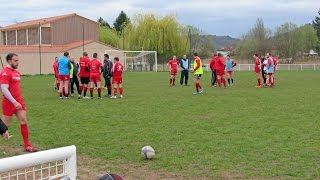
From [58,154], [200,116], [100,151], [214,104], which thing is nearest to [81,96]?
[214,104]

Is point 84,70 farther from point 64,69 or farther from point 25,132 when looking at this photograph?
point 25,132

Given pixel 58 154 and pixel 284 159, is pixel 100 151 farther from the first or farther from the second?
pixel 58 154

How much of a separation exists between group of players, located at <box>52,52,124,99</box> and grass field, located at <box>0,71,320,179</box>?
178cm

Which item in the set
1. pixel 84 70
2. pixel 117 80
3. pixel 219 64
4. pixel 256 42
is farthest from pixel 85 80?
pixel 256 42

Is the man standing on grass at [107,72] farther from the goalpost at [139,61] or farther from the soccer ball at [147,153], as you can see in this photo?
the goalpost at [139,61]

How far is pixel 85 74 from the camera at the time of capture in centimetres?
1883

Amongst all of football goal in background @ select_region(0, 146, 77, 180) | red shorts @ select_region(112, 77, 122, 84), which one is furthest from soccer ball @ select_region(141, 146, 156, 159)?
red shorts @ select_region(112, 77, 122, 84)

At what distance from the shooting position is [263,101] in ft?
56.9

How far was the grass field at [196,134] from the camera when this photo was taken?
725 centimetres

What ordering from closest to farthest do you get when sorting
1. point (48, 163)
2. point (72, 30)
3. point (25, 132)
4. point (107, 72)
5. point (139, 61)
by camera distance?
point (48, 163)
point (25, 132)
point (107, 72)
point (139, 61)
point (72, 30)

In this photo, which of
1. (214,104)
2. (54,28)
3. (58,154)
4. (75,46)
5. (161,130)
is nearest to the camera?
(58,154)

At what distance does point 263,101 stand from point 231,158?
998 cm

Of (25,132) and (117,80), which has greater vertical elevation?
(117,80)

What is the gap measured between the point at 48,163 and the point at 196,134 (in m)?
6.81
